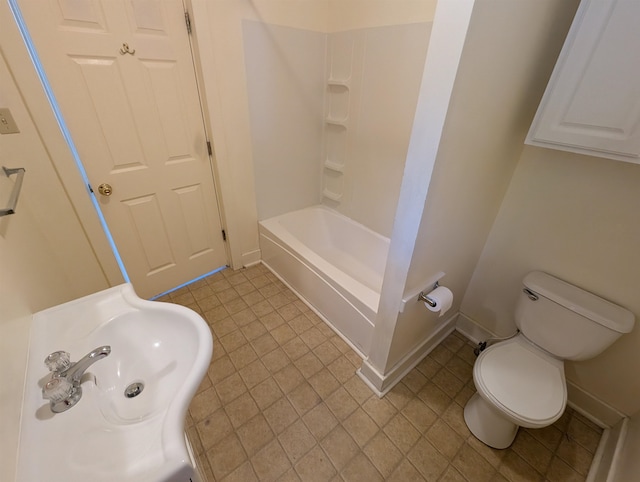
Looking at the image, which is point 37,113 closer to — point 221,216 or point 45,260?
point 45,260

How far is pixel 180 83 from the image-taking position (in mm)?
1624

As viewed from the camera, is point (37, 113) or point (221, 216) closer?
point (37, 113)

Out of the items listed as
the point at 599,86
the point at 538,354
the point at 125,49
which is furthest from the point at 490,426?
the point at 125,49

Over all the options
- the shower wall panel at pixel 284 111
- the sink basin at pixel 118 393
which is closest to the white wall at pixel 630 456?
the sink basin at pixel 118 393

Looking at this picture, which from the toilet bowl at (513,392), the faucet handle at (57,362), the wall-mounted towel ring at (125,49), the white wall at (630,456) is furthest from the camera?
the wall-mounted towel ring at (125,49)

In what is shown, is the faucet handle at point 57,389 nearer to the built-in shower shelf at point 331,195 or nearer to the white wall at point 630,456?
the white wall at point 630,456

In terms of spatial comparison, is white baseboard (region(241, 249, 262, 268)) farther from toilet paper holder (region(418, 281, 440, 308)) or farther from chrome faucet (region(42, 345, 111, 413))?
chrome faucet (region(42, 345, 111, 413))

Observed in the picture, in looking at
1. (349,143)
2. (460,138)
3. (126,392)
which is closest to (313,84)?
(349,143)

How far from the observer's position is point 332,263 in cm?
235

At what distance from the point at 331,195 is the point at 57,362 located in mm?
2116

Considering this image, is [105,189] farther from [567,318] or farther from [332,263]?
[567,318]

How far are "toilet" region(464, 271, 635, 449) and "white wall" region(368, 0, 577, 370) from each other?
1.20ft

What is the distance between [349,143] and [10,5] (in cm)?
185

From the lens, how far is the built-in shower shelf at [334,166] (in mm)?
2318
